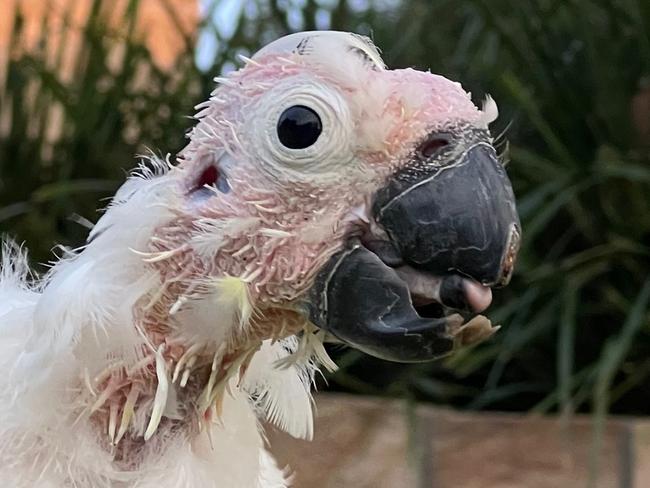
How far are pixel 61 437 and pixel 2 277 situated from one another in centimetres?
12

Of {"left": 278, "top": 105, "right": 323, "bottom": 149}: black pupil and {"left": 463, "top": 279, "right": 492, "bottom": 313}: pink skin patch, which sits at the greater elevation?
{"left": 278, "top": 105, "right": 323, "bottom": 149}: black pupil

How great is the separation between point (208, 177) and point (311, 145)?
61 millimetres

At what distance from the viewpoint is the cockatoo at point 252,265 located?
0.34 m

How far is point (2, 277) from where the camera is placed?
1.56 feet

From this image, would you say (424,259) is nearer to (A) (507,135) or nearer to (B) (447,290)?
(B) (447,290)

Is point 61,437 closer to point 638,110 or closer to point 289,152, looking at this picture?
point 289,152

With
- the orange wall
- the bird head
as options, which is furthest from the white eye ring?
the orange wall

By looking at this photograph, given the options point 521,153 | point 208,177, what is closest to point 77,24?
point 521,153

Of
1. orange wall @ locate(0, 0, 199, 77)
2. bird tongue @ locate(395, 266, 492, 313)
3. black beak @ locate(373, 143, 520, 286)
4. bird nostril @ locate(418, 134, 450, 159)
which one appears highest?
bird nostril @ locate(418, 134, 450, 159)

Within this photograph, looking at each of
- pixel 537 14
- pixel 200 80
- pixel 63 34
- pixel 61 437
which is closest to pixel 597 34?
pixel 537 14

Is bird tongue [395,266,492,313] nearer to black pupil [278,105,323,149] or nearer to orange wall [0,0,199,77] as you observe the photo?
black pupil [278,105,323,149]

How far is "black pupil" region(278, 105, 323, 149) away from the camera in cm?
34

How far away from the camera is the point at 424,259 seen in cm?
34

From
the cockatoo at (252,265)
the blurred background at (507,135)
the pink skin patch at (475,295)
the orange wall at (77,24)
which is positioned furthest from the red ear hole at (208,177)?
the orange wall at (77,24)
